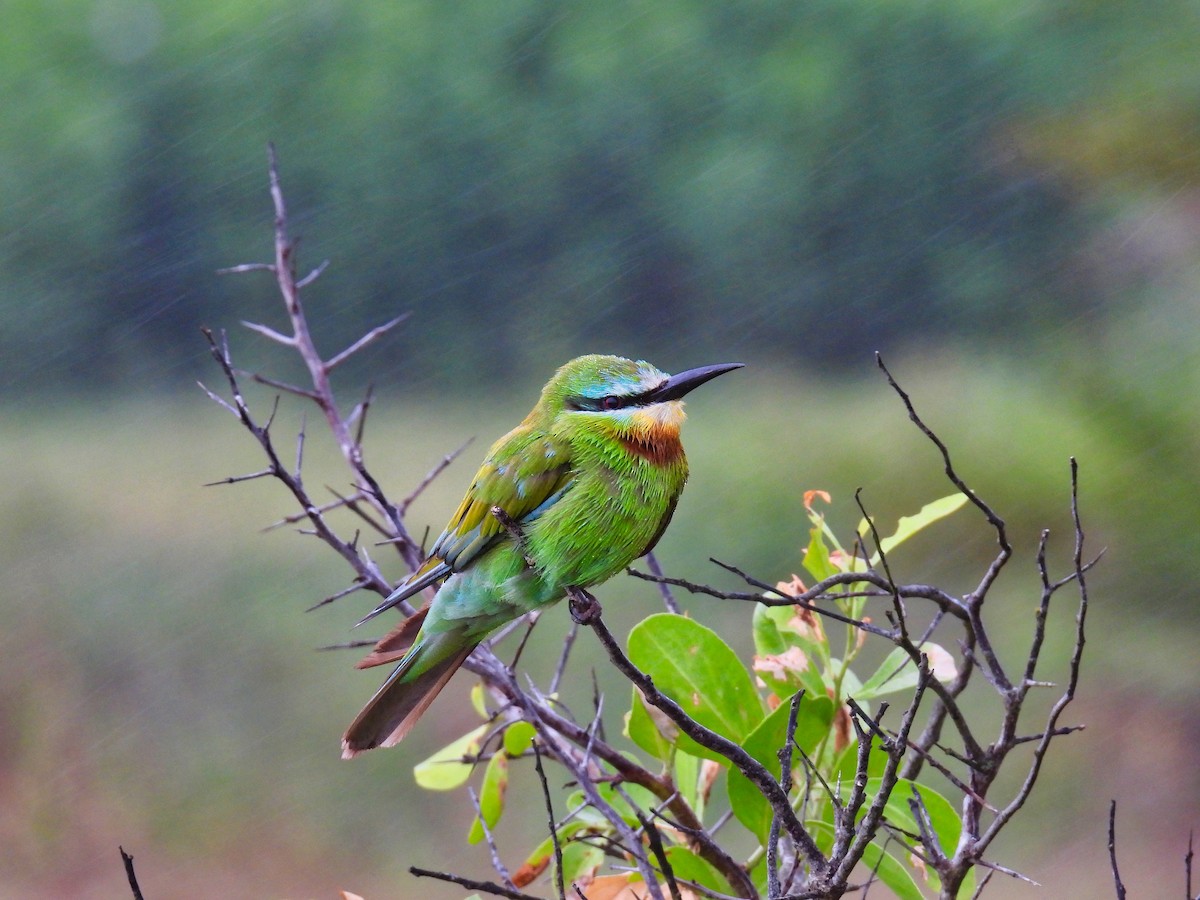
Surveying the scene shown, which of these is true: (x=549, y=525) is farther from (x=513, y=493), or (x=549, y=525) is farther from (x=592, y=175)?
(x=592, y=175)

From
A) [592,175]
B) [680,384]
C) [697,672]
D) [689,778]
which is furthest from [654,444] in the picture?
[592,175]

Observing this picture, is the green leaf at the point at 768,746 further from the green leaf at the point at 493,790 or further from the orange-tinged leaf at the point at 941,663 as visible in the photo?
the green leaf at the point at 493,790

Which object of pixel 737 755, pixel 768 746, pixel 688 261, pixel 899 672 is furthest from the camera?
pixel 688 261

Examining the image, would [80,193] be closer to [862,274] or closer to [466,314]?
[466,314]

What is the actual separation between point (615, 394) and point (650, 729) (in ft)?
0.92

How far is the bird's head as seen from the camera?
3.09 ft

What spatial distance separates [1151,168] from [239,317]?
174 centimetres

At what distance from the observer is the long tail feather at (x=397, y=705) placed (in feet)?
2.96

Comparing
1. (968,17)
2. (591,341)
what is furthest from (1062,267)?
(591,341)

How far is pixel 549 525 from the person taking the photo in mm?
937

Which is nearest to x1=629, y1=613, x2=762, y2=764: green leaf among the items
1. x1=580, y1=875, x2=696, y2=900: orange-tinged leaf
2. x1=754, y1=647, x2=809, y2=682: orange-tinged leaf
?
x1=754, y1=647, x2=809, y2=682: orange-tinged leaf

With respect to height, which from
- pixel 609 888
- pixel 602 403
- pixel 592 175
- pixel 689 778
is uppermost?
pixel 592 175

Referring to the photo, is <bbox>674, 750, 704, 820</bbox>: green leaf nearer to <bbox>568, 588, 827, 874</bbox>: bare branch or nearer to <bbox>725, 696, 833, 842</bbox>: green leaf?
<bbox>725, 696, 833, 842</bbox>: green leaf

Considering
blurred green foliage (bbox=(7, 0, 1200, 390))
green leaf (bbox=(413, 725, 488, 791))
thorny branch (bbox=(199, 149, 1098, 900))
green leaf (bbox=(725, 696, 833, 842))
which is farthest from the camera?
blurred green foliage (bbox=(7, 0, 1200, 390))
